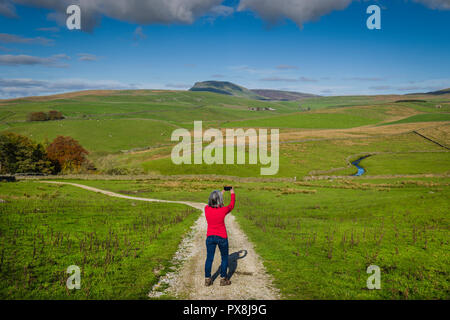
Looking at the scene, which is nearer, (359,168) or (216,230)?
(216,230)

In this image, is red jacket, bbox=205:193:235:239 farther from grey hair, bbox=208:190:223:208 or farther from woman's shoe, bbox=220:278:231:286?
woman's shoe, bbox=220:278:231:286

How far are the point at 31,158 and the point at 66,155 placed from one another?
13.1 meters

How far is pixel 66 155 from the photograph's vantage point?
99438mm

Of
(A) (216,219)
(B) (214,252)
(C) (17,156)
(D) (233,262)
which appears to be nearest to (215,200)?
(A) (216,219)

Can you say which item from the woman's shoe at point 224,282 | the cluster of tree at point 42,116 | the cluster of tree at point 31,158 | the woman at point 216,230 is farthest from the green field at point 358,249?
the cluster of tree at point 42,116

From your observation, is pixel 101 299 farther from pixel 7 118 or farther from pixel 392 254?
pixel 7 118

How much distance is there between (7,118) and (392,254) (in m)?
241

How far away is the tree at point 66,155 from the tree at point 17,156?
888 cm

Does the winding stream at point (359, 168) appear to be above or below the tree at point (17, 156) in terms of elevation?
below

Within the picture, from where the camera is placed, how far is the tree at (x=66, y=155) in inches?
3861

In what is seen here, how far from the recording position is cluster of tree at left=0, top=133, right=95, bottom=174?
85.7 m

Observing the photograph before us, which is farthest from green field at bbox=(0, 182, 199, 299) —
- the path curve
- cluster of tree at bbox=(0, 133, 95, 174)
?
cluster of tree at bbox=(0, 133, 95, 174)

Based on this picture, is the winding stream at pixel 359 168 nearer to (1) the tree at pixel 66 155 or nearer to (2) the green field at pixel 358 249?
(2) the green field at pixel 358 249

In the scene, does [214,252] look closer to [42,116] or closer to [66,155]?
[66,155]
